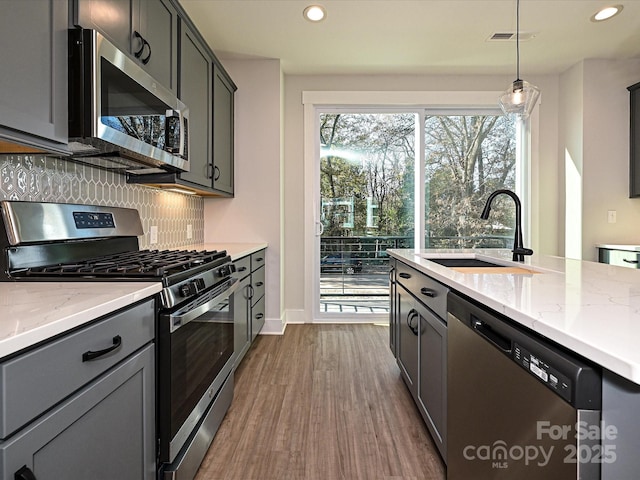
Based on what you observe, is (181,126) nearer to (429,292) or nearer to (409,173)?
(429,292)

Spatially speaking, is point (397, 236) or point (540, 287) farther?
point (397, 236)

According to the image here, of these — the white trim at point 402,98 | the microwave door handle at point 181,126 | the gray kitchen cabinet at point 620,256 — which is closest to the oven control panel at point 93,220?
the microwave door handle at point 181,126

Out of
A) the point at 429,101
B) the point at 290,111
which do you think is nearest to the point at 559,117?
the point at 429,101

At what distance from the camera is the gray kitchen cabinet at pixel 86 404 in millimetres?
702

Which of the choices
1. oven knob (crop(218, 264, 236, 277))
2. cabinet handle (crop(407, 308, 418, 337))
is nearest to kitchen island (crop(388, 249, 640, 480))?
cabinet handle (crop(407, 308, 418, 337))

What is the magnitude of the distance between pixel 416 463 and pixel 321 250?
2634 mm

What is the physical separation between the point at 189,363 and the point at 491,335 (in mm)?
1099

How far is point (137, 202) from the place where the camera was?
235 cm

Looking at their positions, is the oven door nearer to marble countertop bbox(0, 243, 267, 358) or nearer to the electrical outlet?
marble countertop bbox(0, 243, 267, 358)

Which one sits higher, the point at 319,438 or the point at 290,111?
the point at 290,111

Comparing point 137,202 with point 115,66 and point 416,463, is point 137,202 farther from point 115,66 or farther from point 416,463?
point 416,463

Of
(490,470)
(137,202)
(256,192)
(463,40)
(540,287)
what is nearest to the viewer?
(490,470)

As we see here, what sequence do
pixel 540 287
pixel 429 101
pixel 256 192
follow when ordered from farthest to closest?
pixel 429 101, pixel 256 192, pixel 540 287

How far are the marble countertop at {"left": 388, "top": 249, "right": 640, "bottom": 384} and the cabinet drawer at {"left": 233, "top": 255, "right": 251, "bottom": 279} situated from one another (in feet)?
4.41
